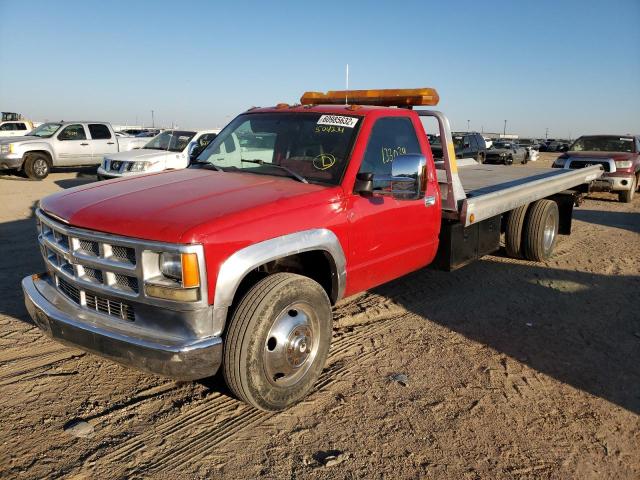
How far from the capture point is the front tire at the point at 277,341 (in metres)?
2.96

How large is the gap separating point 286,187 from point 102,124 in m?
15.6

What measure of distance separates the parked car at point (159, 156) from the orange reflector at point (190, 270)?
31.0 ft

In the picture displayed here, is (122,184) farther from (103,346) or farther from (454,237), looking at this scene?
(454,237)

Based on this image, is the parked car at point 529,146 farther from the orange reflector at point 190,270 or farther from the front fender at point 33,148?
the orange reflector at point 190,270

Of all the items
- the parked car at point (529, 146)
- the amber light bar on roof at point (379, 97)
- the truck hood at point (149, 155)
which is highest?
the amber light bar on roof at point (379, 97)

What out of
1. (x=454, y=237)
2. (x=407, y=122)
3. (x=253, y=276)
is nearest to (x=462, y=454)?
(x=253, y=276)

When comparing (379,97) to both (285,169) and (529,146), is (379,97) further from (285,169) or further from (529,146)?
(529,146)

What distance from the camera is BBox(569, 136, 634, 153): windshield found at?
13938 millimetres

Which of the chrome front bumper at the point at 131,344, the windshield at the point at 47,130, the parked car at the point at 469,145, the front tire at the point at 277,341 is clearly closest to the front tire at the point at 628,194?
the parked car at the point at 469,145

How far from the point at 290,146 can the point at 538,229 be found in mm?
3915

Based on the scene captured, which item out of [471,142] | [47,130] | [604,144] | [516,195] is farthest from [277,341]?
→ [471,142]

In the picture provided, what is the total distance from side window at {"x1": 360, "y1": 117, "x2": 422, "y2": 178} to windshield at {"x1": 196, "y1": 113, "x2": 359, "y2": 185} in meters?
0.18

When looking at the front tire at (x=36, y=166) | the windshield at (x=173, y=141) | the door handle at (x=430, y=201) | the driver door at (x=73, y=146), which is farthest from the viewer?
the driver door at (x=73, y=146)

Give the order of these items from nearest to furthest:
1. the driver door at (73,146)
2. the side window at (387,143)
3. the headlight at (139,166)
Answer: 1. the side window at (387,143)
2. the headlight at (139,166)
3. the driver door at (73,146)
